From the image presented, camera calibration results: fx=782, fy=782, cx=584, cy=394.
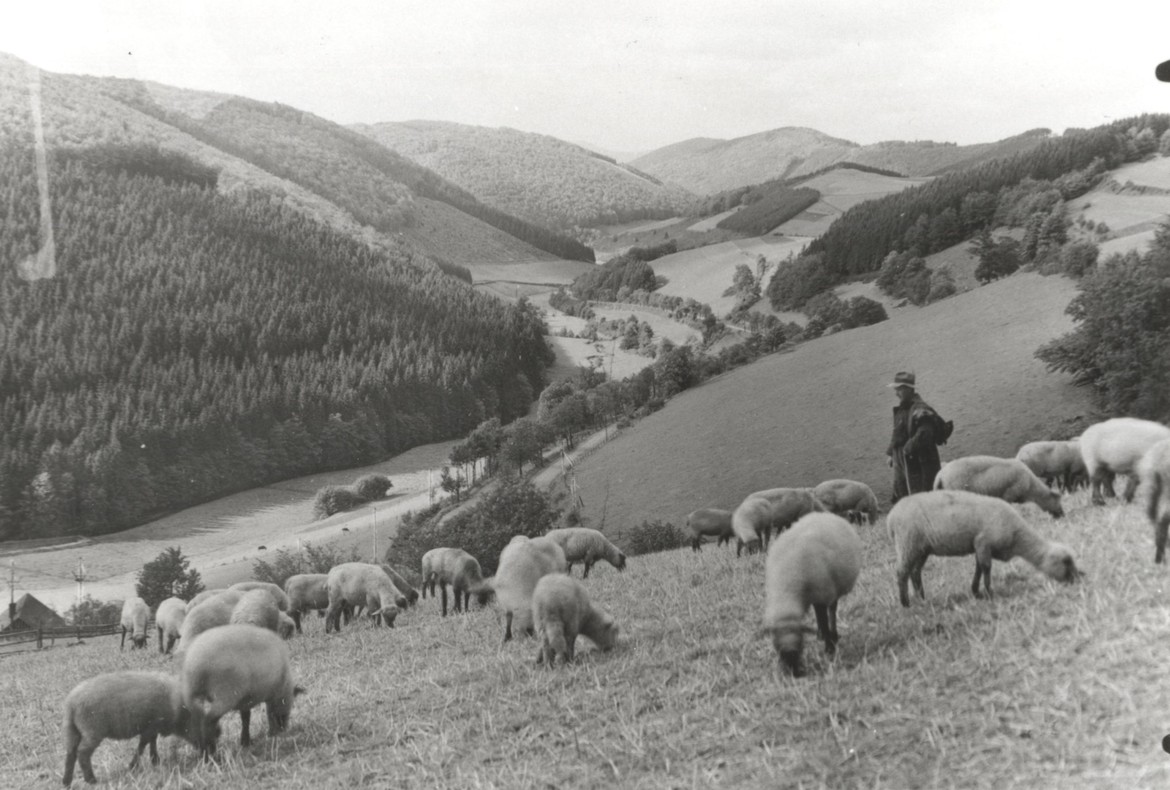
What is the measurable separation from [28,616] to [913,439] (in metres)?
37.6

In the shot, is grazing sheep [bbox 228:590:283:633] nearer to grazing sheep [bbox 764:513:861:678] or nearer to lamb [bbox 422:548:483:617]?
lamb [bbox 422:548:483:617]

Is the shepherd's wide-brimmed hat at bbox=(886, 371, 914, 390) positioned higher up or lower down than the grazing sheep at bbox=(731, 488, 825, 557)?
higher up

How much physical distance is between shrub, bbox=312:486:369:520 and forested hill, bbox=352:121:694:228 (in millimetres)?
19802

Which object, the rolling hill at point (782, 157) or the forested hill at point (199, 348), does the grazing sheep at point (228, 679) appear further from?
the forested hill at point (199, 348)

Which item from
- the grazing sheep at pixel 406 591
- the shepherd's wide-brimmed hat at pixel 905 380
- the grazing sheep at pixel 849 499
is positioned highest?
the shepherd's wide-brimmed hat at pixel 905 380

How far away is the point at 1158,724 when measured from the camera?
3.64 meters

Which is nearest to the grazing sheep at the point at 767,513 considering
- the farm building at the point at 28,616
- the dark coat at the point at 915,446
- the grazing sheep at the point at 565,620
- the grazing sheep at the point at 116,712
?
the dark coat at the point at 915,446

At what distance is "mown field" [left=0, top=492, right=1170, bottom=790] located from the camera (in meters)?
3.93

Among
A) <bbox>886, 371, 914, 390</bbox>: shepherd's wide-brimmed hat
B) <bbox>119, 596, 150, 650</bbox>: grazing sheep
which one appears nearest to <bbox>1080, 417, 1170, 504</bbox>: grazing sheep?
<bbox>886, 371, 914, 390</bbox>: shepherd's wide-brimmed hat

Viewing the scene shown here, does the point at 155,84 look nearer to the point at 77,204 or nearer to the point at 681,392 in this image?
the point at 77,204

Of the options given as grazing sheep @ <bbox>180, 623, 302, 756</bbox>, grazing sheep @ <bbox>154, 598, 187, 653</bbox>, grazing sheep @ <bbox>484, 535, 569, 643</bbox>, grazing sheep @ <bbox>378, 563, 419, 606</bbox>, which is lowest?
grazing sheep @ <bbox>378, 563, 419, 606</bbox>

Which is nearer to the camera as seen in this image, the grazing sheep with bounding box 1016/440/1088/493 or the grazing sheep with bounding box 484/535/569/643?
the grazing sheep with bounding box 484/535/569/643

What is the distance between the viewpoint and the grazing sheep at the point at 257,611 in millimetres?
10727

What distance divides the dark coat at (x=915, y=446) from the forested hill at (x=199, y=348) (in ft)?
95.1
